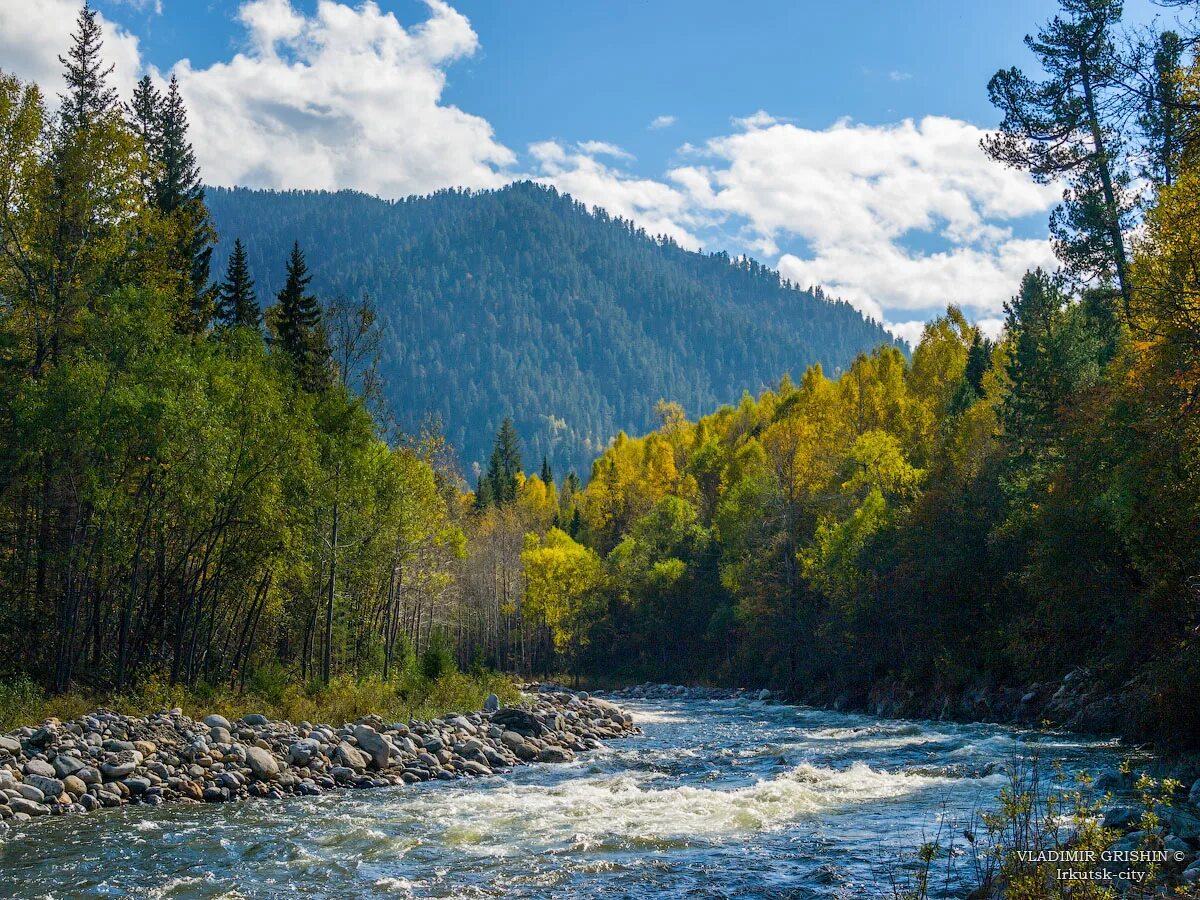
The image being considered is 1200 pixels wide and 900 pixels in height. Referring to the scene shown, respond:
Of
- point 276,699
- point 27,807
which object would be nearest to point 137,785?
point 27,807

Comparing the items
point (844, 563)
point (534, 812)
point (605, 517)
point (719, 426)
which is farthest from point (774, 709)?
point (719, 426)

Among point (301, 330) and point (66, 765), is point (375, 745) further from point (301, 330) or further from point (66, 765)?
point (301, 330)

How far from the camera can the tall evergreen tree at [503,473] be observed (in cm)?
10212

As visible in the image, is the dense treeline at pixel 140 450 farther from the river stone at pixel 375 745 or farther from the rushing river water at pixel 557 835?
the rushing river water at pixel 557 835

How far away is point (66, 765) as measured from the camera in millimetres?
16984

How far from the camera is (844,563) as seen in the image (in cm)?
4588

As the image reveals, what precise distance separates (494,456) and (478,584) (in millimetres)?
35598

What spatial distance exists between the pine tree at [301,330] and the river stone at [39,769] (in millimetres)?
21505

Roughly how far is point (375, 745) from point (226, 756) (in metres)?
3.52

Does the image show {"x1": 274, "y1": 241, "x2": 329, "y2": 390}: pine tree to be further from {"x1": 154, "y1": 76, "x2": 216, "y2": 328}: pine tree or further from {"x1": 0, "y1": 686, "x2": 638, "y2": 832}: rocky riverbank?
{"x1": 0, "y1": 686, "x2": 638, "y2": 832}: rocky riverbank

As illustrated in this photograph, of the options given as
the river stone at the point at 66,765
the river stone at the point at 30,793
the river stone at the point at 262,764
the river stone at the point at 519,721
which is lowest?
the river stone at the point at 519,721

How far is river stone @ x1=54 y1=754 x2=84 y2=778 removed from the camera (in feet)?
55.1

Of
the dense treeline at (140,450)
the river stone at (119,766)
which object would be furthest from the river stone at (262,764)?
the dense treeline at (140,450)

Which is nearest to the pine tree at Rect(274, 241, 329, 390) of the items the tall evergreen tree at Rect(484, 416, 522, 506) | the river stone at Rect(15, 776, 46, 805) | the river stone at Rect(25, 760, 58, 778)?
the river stone at Rect(25, 760, 58, 778)
